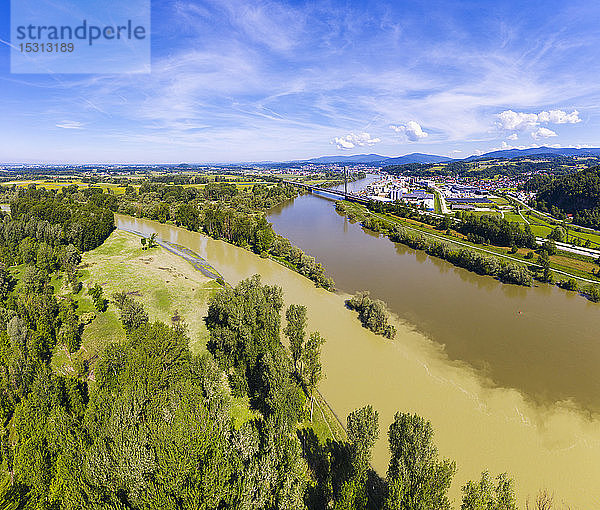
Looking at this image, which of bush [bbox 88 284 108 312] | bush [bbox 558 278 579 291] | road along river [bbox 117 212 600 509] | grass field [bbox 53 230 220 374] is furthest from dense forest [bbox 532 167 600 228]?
bush [bbox 88 284 108 312]

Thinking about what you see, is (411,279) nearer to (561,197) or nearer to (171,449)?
(171,449)

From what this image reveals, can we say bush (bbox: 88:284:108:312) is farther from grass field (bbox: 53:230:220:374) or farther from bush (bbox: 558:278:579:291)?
bush (bbox: 558:278:579:291)

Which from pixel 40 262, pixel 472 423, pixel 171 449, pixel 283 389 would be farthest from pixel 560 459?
pixel 40 262

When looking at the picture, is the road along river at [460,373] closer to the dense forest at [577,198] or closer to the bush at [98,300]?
the bush at [98,300]

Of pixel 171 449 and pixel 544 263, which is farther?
pixel 544 263

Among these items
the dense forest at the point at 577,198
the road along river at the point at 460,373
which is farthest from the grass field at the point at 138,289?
the dense forest at the point at 577,198

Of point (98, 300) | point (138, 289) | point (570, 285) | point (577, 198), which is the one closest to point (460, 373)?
point (570, 285)
